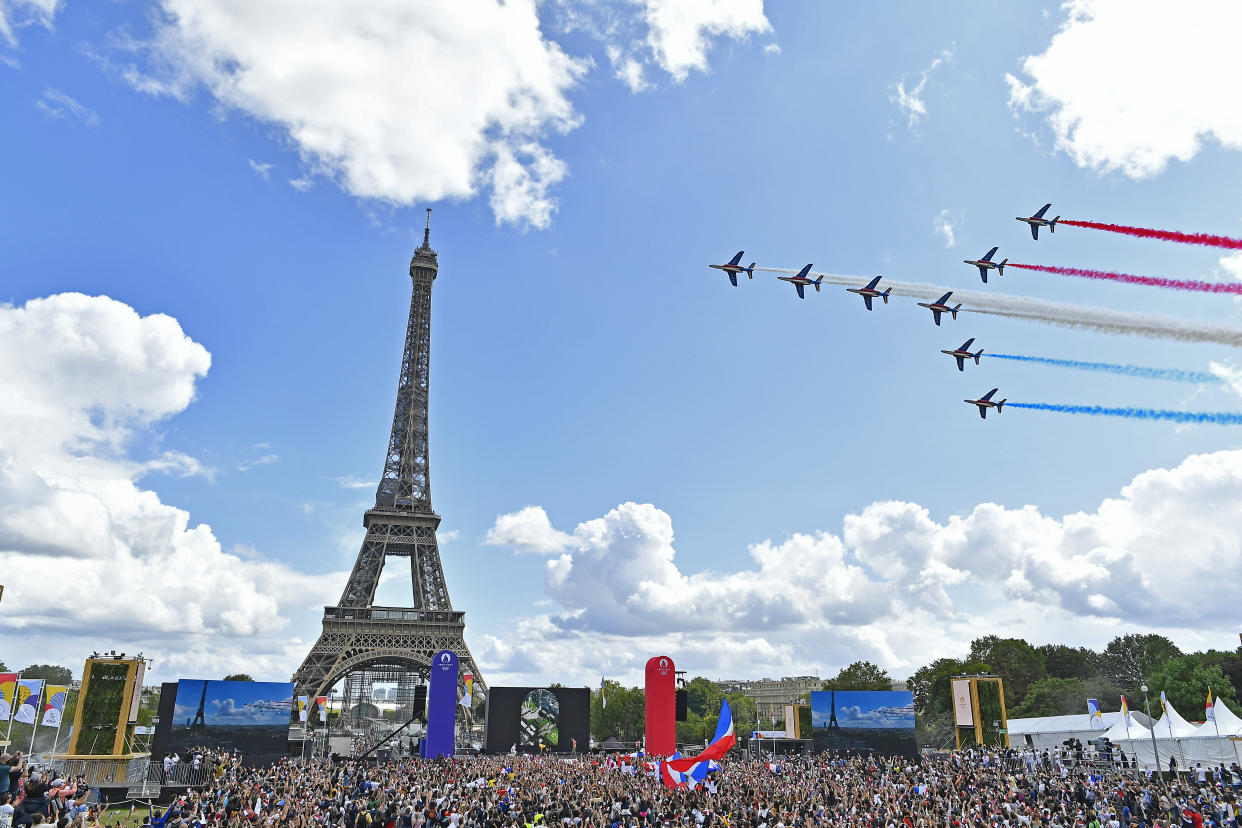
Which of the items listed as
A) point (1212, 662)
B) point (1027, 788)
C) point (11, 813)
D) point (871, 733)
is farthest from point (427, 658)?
point (1212, 662)

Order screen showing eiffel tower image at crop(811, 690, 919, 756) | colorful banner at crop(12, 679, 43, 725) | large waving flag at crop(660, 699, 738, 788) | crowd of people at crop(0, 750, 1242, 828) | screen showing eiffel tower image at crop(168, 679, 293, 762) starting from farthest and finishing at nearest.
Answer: screen showing eiffel tower image at crop(811, 690, 919, 756), screen showing eiffel tower image at crop(168, 679, 293, 762), colorful banner at crop(12, 679, 43, 725), large waving flag at crop(660, 699, 738, 788), crowd of people at crop(0, 750, 1242, 828)

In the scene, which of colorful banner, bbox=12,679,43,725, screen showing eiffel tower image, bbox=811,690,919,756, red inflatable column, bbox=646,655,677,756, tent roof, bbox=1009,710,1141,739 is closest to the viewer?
colorful banner, bbox=12,679,43,725

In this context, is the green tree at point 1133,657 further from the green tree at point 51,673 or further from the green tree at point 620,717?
the green tree at point 51,673

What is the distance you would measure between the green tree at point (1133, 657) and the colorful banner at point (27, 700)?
342ft

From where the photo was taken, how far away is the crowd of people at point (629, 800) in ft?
61.6

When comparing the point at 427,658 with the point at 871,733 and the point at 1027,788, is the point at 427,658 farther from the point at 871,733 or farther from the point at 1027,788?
the point at 1027,788

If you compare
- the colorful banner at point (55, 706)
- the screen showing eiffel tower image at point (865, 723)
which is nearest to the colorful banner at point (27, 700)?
the colorful banner at point (55, 706)

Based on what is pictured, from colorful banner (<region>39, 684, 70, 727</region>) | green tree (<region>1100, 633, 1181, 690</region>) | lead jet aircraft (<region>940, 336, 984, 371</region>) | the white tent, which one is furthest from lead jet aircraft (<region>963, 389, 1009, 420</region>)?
green tree (<region>1100, 633, 1181, 690</region>)

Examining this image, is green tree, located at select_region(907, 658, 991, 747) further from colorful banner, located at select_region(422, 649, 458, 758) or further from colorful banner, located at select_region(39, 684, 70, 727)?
colorful banner, located at select_region(39, 684, 70, 727)

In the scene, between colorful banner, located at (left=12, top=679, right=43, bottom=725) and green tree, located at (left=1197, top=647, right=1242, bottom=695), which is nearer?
colorful banner, located at (left=12, top=679, right=43, bottom=725)

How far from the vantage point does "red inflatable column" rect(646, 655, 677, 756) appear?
3384 centimetres

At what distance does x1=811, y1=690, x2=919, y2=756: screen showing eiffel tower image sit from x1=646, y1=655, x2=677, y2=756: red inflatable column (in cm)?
1818

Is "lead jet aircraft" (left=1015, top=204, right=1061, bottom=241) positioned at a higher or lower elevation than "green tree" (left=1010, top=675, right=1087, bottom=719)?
higher

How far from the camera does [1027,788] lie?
29656 millimetres
